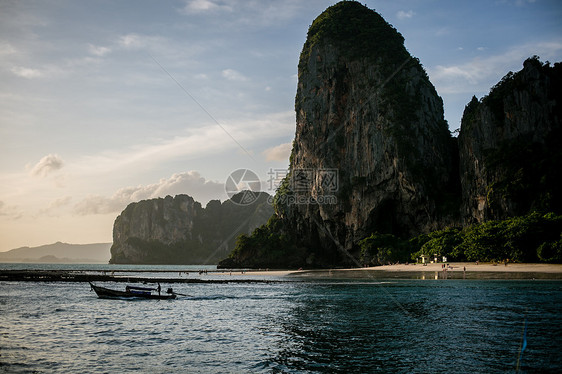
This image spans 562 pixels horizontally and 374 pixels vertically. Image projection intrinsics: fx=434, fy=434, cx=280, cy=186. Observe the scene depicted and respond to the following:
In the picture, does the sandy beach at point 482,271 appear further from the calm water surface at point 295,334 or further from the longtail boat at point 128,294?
the longtail boat at point 128,294

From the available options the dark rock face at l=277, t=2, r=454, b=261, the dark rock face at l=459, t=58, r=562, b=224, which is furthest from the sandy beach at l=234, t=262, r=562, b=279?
the dark rock face at l=277, t=2, r=454, b=261

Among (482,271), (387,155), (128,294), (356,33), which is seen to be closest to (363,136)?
(387,155)

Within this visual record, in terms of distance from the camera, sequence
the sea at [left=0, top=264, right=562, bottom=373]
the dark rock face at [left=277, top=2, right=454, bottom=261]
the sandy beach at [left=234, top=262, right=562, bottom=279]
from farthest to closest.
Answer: the dark rock face at [left=277, top=2, right=454, bottom=261]
the sandy beach at [left=234, top=262, right=562, bottom=279]
the sea at [left=0, top=264, right=562, bottom=373]

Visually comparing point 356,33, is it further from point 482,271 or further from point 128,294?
point 128,294

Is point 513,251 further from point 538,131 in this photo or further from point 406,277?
point 538,131

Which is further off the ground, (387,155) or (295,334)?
(387,155)

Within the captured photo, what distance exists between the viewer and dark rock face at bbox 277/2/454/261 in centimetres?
10256

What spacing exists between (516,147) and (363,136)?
3932 cm

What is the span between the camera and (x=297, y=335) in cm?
2258

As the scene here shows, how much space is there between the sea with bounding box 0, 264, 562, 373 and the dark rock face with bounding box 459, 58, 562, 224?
40.5 metres

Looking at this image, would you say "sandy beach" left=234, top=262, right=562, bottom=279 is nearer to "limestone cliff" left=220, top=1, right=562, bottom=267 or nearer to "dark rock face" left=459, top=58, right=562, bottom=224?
"limestone cliff" left=220, top=1, right=562, bottom=267

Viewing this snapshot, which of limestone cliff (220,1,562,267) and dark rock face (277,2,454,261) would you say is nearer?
limestone cliff (220,1,562,267)

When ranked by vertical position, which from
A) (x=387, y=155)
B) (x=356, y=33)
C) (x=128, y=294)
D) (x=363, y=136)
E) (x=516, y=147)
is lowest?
(x=128, y=294)

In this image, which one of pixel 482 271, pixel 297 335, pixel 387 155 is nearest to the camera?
pixel 297 335
